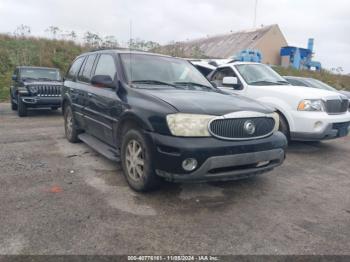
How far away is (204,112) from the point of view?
335cm

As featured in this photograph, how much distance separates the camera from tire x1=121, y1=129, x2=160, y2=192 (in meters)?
3.44

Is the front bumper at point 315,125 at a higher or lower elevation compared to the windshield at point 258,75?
lower

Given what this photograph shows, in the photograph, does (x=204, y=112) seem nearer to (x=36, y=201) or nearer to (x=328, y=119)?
(x=36, y=201)

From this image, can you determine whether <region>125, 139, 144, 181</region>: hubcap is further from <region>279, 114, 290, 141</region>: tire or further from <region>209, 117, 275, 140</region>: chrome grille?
<region>279, 114, 290, 141</region>: tire

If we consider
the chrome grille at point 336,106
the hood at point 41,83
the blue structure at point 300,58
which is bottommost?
the chrome grille at point 336,106

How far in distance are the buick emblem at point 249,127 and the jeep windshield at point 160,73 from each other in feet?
3.85

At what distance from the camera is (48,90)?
9.70 meters

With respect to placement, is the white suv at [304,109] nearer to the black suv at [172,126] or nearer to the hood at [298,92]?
the hood at [298,92]

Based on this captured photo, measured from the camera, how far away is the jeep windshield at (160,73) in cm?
427

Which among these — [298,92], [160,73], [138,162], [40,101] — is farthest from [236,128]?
[40,101]

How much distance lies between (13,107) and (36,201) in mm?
9268

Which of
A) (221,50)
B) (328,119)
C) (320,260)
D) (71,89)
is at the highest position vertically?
(221,50)

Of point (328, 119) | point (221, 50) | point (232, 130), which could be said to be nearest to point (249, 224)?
point (232, 130)

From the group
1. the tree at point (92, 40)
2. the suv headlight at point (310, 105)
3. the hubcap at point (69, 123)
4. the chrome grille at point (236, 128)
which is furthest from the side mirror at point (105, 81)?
the tree at point (92, 40)
